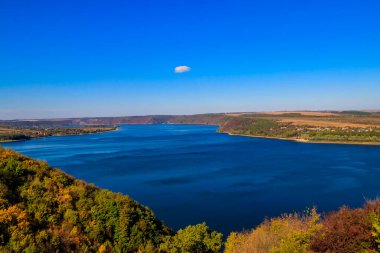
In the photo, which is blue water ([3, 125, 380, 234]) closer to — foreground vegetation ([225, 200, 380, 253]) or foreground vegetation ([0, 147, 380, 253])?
foreground vegetation ([0, 147, 380, 253])

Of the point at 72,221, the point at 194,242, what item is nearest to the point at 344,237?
the point at 194,242

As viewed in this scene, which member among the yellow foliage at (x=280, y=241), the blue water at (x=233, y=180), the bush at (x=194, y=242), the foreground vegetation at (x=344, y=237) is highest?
the foreground vegetation at (x=344, y=237)

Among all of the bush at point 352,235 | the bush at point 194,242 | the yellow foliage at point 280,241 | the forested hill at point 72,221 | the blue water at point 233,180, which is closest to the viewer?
the bush at point 352,235

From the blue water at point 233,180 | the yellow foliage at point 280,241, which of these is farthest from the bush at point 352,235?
the blue water at point 233,180

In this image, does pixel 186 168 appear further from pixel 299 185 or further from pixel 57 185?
pixel 57 185

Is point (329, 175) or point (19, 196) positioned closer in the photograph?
point (19, 196)

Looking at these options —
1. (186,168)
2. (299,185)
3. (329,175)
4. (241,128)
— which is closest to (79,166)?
(186,168)

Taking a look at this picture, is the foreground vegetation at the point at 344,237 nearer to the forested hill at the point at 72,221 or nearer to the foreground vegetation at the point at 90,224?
the foreground vegetation at the point at 90,224

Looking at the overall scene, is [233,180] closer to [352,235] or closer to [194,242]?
[194,242]
